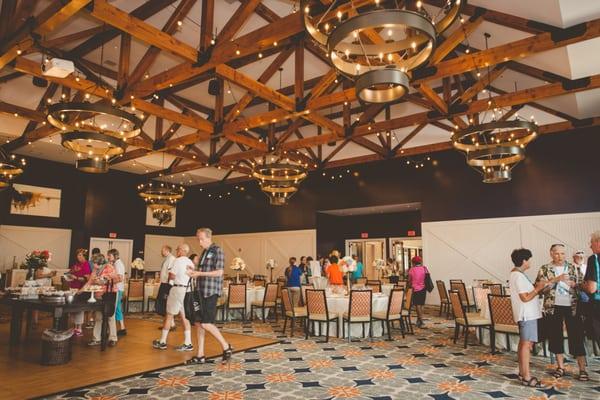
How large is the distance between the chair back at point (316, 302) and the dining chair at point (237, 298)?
249 centimetres

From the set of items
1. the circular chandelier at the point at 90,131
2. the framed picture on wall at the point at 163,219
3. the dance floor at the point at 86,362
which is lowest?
the dance floor at the point at 86,362

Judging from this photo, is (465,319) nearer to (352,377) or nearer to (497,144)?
(352,377)

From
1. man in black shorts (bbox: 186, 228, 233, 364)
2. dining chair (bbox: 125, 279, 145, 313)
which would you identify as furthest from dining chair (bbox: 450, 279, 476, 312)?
dining chair (bbox: 125, 279, 145, 313)

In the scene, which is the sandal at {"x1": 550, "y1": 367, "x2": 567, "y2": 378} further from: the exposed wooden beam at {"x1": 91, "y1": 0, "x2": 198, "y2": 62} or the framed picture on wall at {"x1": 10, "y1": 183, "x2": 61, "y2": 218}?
the framed picture on wall at {"x1": 10, "y1": 183, "x2": 61, "y2": 218}

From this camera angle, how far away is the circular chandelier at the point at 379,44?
313cm

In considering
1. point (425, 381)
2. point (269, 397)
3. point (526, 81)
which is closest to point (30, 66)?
point (269, 397)

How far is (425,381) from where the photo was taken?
15.3 ft

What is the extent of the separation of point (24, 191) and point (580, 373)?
1618 cm

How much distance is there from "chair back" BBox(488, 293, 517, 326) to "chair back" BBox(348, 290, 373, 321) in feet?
6.15

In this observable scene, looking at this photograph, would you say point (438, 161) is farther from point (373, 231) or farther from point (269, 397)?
point (269, 397)

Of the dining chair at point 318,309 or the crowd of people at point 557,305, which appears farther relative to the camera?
the dining chair at point 318,309

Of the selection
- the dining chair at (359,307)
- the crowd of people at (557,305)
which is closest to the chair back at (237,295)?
the dining chair at (359,307)

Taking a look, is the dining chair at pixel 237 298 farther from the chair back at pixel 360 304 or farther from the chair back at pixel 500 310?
the chair back at pixel 500 310

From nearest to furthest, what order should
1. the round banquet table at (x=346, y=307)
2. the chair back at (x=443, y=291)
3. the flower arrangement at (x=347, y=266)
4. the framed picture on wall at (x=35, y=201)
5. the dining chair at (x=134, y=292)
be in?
the round banquet table at (x=346, y=307), the flower arrangement at (x=347, y=266), the chair back at (x=443, y=291), the dining chair at (x=134, y=292), the framed picture on wall at (x=35, y=201)
